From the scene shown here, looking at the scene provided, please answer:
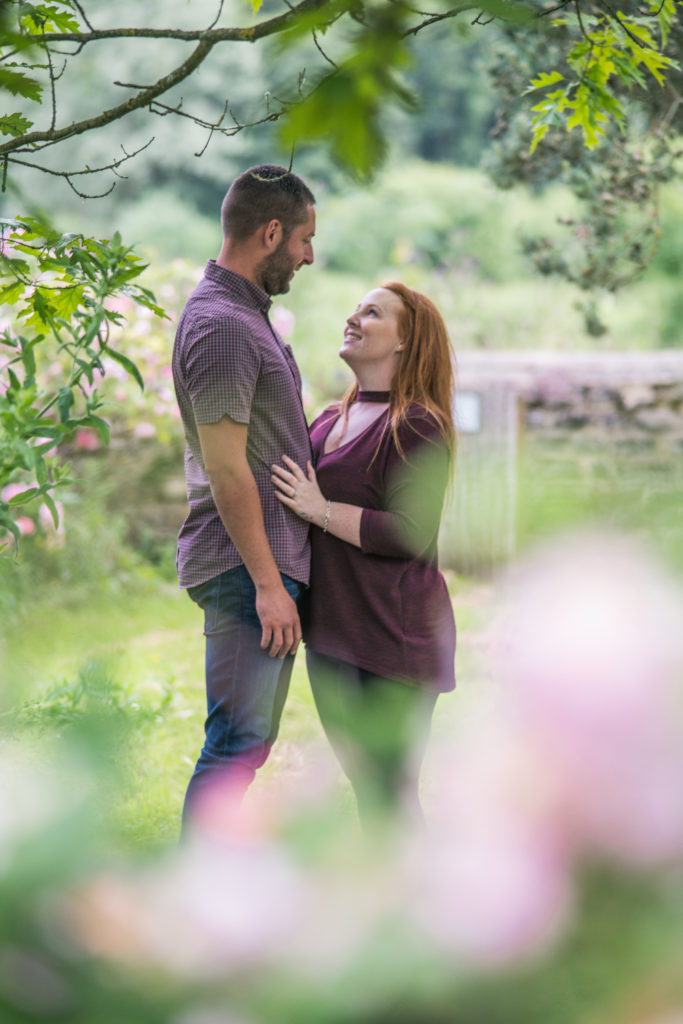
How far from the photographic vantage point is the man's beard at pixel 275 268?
198 cm

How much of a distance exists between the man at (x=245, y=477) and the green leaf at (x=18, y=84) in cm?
72

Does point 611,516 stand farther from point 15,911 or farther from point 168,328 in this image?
point 168,328

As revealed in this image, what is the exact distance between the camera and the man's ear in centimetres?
194

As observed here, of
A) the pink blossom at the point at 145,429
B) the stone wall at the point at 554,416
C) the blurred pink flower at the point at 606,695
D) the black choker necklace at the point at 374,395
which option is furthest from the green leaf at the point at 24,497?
the pink blossom at the point at 145,429

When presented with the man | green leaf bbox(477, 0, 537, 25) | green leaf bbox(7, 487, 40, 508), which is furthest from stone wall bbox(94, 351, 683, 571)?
green leaf bbox(477, 0, 537, 25)

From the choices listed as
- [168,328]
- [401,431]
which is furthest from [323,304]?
[401,431]

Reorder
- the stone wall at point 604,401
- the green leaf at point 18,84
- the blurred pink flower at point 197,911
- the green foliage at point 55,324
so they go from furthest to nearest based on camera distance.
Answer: the stone wall at point 604,401 → the green foliage at point 55,324 → the green leaf at point 18,84 → the blurred pink flower at point 197,911

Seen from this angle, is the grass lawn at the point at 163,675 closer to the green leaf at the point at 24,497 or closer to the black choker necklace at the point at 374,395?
the green leaf at the point at 24,497

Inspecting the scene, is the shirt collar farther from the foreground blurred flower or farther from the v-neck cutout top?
the foreground blurred flower

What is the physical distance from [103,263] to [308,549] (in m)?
0.77

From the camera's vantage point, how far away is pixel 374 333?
213 cm

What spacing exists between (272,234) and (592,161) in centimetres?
231

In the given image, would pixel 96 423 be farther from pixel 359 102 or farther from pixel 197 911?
pixel 197 911

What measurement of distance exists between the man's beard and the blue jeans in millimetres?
608
